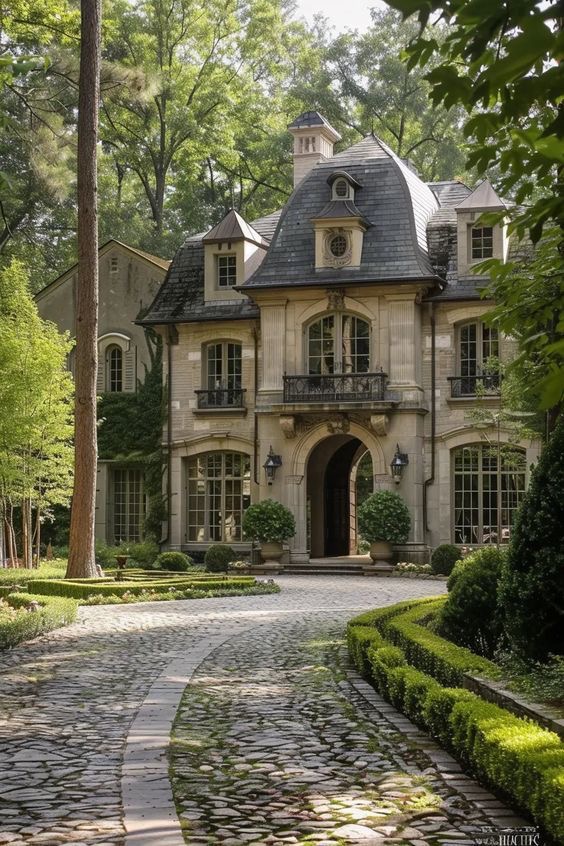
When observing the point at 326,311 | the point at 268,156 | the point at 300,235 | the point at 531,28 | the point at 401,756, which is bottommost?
the point at 401,756

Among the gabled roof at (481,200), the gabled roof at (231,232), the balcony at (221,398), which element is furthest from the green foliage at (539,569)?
the gabled roof at (231,232)

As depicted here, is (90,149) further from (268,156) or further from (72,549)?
(268,156)

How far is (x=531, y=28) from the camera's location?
3.15m

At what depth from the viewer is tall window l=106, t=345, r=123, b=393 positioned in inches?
1248

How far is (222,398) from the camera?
97.3ft

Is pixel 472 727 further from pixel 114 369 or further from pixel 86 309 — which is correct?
pixel 114 369

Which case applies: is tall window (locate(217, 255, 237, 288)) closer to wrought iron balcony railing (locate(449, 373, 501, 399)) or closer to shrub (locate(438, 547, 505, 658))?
wrought iron balcony railing (locate(449, 373, 501, 399))

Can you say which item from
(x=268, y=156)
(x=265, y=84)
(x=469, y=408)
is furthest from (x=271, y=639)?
(x=265, y=84)

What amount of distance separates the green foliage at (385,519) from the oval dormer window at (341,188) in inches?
291

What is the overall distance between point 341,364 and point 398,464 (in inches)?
111

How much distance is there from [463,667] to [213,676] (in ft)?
8.55

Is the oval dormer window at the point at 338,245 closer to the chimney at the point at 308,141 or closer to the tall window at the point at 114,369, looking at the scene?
the chimney at the point at 308,141

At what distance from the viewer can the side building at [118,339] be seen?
3100 cm

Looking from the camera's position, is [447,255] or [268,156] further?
[268,156]
